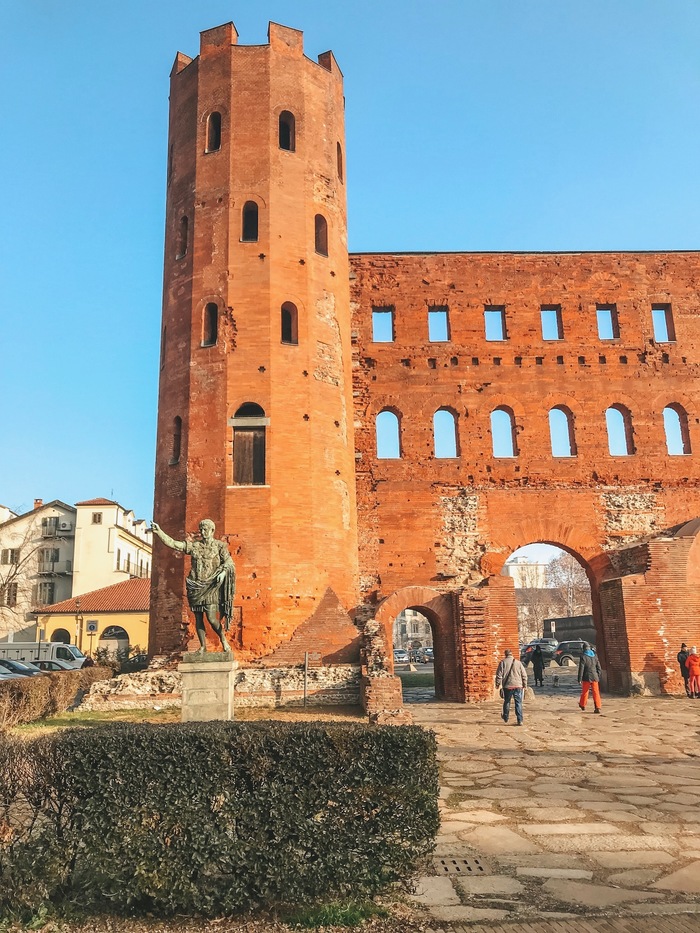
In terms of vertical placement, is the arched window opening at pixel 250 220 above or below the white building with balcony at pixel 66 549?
above

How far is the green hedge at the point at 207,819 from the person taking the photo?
4277 mm

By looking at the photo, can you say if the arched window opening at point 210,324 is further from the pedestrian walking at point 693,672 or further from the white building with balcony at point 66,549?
the white building with balcony at point 66,549

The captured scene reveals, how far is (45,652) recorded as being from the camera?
35.2 meters

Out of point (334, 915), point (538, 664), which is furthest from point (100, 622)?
point (334, 915)

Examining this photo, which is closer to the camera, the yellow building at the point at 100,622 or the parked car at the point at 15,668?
the parked car at the point at 15,668

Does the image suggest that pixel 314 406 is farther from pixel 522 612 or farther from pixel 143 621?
pixel 522 612

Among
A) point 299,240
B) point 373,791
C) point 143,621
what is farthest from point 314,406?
point 143,621

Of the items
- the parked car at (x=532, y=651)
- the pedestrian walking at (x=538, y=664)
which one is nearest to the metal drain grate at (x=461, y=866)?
the pedestrian walking at (x=538, y=664)

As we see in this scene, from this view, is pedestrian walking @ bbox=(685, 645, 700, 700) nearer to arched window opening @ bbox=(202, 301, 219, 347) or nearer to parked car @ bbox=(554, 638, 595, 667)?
arched window opening @ bbox=(202, 301, 219, 347)

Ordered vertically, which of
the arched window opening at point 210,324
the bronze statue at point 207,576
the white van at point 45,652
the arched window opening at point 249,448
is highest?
the arched window opening at point 210,324

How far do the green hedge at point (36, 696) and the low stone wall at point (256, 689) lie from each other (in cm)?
74

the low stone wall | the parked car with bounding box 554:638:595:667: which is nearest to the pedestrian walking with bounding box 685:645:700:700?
the low stone wall

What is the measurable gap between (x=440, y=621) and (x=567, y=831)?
12.1m

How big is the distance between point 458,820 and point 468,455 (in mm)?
15386
